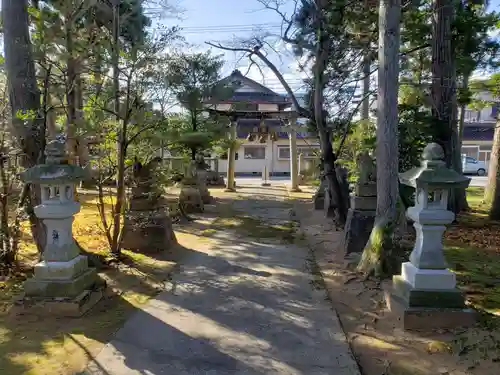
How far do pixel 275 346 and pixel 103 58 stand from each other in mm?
4004

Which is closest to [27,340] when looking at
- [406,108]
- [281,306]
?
[281,306]

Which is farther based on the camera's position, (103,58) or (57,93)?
(57,93)

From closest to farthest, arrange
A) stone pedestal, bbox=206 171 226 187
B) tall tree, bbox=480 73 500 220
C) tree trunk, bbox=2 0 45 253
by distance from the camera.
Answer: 1. tree trunk, bbox=2 0 45 253
2. tall tree, bbox=480 73 500 220
3. stone pedestal, bbox=206 171 226 187

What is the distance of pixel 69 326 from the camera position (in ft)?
11.6

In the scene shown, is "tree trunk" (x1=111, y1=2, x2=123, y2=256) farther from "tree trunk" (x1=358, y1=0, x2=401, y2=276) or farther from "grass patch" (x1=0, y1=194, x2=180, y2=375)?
"tree trunk" (x1=358, y1=0, x2=401, y2=276)

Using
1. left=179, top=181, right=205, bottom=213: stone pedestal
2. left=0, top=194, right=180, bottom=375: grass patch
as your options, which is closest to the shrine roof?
left=179, top=181, right=205, bottom=213: stone pedestal

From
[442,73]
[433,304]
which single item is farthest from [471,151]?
[433,304]

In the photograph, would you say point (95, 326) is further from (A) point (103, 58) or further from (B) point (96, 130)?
(A) point (103, 58)

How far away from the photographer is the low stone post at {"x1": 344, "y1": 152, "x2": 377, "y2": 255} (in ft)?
19.8

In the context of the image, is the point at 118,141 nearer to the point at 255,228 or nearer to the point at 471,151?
the point at 255,228

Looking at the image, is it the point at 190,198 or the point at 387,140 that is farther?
the point at 190,198

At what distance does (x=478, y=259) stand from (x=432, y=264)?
2987 mm

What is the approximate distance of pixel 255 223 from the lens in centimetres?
911

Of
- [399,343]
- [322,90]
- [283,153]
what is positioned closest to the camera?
[399,343]
